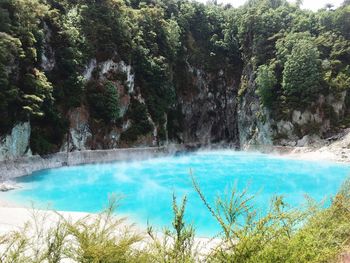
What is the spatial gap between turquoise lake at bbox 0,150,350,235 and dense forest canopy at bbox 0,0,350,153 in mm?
7352

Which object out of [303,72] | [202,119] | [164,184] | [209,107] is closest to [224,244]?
[164,184]

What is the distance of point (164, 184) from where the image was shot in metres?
32.8

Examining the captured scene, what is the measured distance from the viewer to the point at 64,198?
26.4 metres

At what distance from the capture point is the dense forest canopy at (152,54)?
37.6 metres

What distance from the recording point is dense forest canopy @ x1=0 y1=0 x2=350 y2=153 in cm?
3762

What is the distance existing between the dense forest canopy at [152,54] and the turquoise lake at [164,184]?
735cm

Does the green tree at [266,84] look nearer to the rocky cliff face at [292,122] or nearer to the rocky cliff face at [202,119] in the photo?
the rocky cliff face at [292,122]

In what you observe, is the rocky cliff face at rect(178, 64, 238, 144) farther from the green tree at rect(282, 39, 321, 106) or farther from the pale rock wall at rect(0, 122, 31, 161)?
the pale rock wall at rect(0, 122, 31, 161)

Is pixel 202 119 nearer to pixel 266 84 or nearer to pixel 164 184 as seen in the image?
pixel 266 84

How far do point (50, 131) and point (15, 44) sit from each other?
10.9 metres

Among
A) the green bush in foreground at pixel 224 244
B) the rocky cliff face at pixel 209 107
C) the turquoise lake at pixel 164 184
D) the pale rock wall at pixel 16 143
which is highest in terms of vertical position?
the rocky cliff face at pixel 209 107

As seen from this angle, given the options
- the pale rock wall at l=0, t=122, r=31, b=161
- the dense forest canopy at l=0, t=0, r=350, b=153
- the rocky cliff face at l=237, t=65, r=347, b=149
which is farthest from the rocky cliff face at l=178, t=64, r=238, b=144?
the pale rock wall at l=0, t=122, r=31, b=161

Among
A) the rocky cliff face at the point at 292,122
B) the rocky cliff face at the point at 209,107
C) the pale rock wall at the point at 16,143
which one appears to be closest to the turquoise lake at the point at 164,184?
the pale rock wall at the point at 16,143

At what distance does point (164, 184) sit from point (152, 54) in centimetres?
3213
